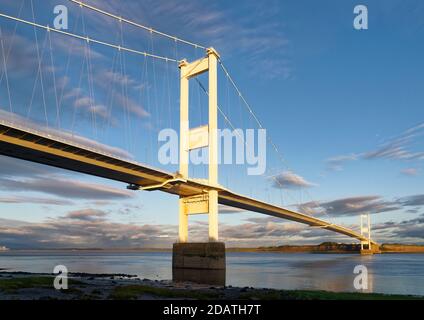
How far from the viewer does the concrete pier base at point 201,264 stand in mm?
39281

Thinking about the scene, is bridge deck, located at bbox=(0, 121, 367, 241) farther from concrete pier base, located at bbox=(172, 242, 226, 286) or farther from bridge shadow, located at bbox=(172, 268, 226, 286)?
bridge shadow, located at bbox=(172, 268, 226, 286)

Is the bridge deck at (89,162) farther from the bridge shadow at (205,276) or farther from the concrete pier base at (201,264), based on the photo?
the bridge shadow at (205,276)

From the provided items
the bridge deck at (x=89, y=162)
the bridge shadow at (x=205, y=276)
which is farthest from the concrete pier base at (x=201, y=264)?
the bridge deck at (x=89, y=162)

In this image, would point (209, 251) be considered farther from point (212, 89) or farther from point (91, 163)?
point (212, 89)

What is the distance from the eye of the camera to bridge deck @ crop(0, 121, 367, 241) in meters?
29.6

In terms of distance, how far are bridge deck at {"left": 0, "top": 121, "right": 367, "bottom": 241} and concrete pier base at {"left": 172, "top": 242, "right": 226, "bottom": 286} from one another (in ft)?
19.3

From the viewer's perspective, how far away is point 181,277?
41125 millimetres

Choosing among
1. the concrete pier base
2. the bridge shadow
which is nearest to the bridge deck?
the concrete pier base

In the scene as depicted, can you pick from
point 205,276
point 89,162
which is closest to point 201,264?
point 205,276

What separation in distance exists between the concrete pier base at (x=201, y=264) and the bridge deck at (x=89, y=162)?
588 centimetres

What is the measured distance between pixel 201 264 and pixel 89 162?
46.1 feet
